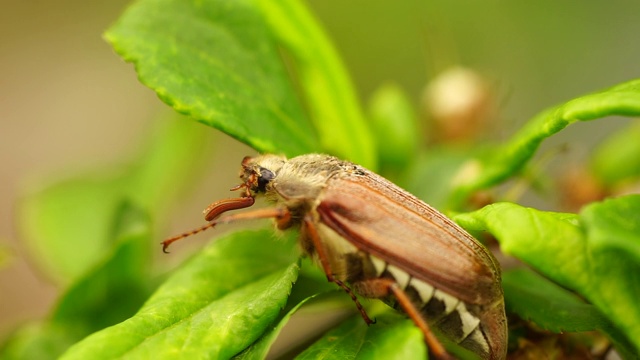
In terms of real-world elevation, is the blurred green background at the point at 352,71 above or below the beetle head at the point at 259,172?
below

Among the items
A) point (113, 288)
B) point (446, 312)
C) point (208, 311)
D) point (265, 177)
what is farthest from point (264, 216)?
point (113, 288)

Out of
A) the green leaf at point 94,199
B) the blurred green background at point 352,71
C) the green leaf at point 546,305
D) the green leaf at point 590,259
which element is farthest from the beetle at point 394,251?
the blurred green background at point 352,71

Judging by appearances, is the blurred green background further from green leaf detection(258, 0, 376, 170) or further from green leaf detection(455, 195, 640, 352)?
green leaf detection(455, 195, 640, 352)

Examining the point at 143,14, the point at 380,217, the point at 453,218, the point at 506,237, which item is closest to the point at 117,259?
the point at 143,14

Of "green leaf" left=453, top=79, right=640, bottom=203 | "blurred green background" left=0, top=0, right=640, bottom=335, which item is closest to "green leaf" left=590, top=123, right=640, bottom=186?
"green leaf" left=453, top=79, right=640, bottom=203

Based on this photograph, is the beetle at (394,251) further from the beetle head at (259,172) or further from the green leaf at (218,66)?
the green leaf at (218,66)

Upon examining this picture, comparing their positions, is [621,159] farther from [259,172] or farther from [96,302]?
[96,302]
